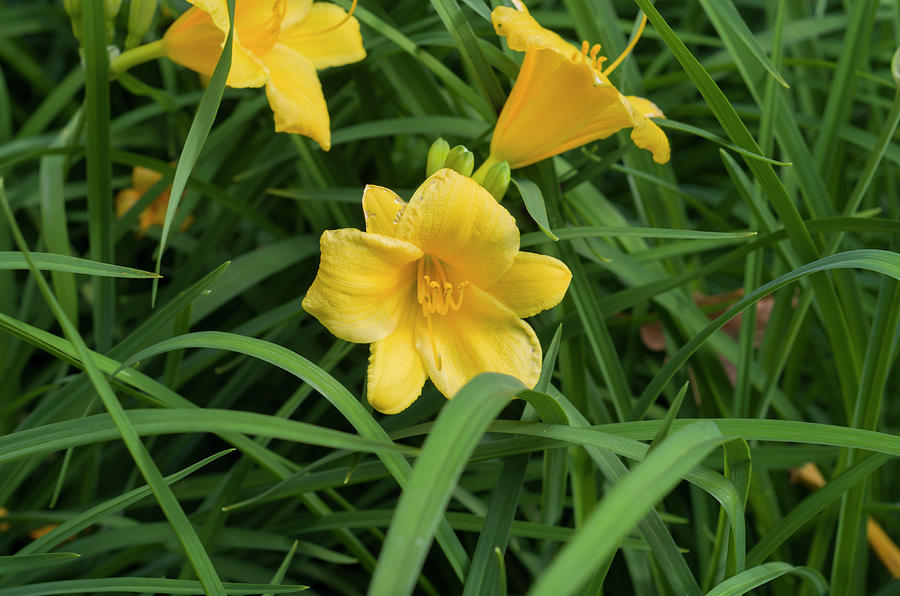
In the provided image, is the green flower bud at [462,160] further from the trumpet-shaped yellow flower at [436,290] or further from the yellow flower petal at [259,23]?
the yellow flower petal at [259,23]

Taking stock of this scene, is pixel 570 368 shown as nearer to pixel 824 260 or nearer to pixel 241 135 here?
pixel 824 260

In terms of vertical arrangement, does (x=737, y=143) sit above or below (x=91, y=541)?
above

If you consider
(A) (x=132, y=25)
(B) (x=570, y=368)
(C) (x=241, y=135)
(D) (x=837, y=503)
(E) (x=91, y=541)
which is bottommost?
(D) (x=837, y=503)

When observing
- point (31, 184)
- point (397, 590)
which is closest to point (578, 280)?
point (397, 590)

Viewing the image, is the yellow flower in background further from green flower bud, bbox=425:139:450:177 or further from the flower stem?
green flower bud, bbox=425:139:450:177

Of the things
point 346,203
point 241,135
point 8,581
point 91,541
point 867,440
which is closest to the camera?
point 867,440

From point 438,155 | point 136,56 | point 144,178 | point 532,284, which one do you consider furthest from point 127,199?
point 532,284

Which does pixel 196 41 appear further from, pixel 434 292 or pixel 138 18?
pixel 434 292
